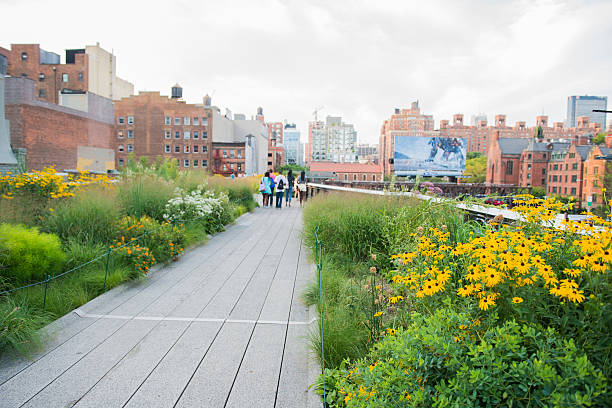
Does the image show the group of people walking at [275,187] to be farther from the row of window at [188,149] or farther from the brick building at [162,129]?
the row of window at [188,149]

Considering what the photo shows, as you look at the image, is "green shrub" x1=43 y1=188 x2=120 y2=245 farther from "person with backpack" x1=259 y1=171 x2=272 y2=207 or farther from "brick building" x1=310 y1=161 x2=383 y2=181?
"brick building" x1=310 y1=161 x2=383 y2=181

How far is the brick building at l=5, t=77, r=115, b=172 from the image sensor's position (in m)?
34.6

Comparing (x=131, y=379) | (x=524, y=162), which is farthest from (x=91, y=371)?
(x=524, y=162)

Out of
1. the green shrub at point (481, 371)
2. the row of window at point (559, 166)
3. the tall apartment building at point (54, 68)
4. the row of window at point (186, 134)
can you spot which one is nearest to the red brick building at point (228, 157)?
the row of window at point (186, 134)

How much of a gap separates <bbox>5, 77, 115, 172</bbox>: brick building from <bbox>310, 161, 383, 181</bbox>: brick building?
6084 cm

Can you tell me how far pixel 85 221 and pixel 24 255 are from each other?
1739 millimetres

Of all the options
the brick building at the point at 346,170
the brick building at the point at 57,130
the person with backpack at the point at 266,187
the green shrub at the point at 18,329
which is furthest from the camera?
the brick building at the point at 346,170

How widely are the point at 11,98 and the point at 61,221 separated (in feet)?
120

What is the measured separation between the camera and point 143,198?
28.4 ft

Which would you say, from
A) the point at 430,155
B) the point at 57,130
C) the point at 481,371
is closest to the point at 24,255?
the point at 481,371

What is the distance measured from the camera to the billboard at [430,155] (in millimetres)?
85125

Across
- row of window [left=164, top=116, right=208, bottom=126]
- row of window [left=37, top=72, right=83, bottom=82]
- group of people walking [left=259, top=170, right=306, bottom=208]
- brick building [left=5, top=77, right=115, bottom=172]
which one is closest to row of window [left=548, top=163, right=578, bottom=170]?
row of window [left=164, top=116, right=208, bottom=126]

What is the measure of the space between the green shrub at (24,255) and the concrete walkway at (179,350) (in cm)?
73

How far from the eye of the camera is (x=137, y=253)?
6016 mm
